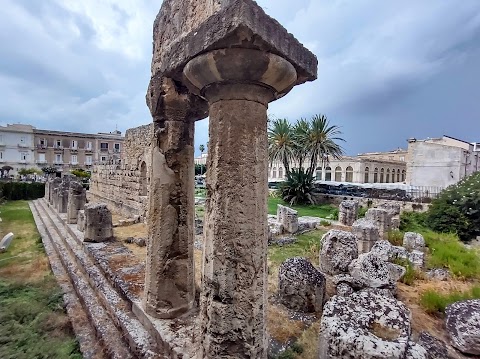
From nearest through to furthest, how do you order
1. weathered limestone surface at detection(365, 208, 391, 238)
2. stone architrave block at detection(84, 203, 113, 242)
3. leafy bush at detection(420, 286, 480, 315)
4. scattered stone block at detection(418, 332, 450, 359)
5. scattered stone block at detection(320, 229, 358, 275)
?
scattered stone block at detection(418, 332, 450, 359)
leafy bush at detection(420, 286, 480, 315)
scattered stone block at detection(320, 229, 358, 275)
stone architrave block at detection(84, 203, 113, 242)
weathered limestone surface at detection(365, 208, 391, 238)

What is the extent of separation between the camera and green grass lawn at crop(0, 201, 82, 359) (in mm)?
3031

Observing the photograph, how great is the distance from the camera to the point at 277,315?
3.66m

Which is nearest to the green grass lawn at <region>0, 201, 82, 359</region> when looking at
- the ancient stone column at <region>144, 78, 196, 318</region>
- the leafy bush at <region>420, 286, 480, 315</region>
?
the ancient stone column at <region>144, 78, 196, 318</region>

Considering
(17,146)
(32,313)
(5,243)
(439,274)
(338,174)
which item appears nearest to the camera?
(32,313)

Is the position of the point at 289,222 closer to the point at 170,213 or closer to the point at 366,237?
the point at 366,237

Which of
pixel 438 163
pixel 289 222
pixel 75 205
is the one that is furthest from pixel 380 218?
pixel 438 163

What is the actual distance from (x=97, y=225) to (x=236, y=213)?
18.7 ft

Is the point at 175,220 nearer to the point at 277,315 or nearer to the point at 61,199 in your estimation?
the point at 277,315

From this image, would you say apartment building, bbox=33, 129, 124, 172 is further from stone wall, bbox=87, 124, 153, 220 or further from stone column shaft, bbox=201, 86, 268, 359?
stone column shaft, bbox=201, 86, 268, 359

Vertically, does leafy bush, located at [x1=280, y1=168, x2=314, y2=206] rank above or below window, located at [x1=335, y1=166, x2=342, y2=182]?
below

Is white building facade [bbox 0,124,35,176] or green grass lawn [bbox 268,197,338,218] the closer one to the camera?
green grass lawn [bbox 268,197,338,218]

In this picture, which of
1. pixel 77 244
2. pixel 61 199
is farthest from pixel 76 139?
pixel 77 244

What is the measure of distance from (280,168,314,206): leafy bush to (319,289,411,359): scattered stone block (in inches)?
734

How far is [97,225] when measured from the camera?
6.41 m
